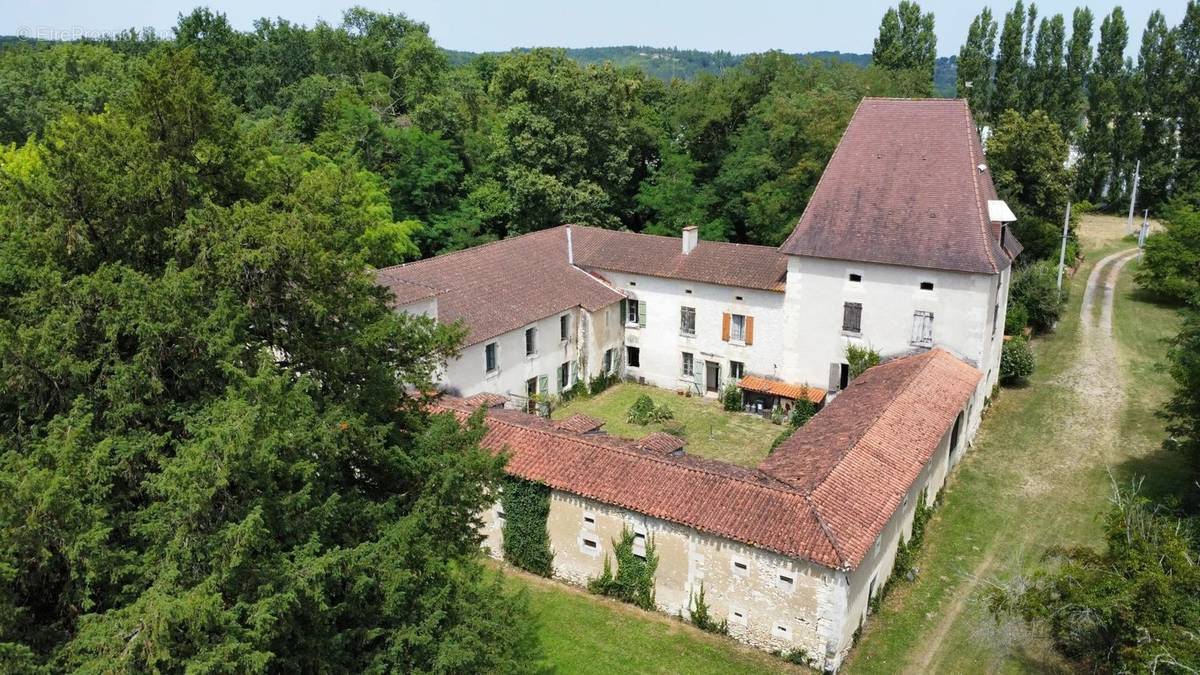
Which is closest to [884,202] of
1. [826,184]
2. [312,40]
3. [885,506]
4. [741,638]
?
[826,184]

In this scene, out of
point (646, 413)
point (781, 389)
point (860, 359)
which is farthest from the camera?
point (781, 389)

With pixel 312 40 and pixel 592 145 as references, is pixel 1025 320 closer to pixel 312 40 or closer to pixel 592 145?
pixel 592 145

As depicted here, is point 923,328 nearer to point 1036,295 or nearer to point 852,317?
point 852,317

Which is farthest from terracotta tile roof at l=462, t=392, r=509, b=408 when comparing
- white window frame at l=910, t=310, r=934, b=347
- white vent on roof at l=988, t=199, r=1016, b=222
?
white vent on roof at l=988, t=199, r=1016, b=222

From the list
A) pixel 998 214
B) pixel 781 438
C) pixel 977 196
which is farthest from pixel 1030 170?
pixel 781 438

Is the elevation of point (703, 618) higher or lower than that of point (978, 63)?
lower
